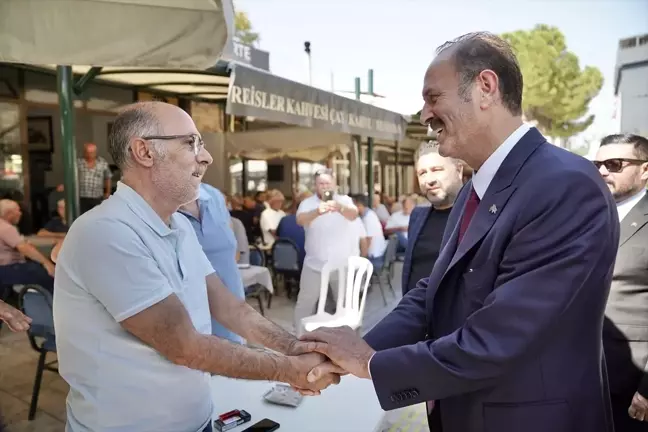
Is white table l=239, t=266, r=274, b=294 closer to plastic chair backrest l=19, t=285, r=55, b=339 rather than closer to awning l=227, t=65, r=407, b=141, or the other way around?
awning l=227, t=65, r=407, b=141

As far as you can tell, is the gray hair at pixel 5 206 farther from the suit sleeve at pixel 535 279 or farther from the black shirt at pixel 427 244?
the suit sleeve at pixel 535 279

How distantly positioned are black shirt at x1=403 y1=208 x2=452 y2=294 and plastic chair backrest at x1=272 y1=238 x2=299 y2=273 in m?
3.83

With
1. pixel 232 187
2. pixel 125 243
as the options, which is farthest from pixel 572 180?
pixel 232 187

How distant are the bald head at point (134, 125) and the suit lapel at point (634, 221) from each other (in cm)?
216

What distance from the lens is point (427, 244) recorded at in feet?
10.8

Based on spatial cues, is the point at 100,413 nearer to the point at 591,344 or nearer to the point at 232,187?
the point at 591,344

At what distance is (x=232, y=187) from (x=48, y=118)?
4.88 m

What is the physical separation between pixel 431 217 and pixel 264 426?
199 centimetres

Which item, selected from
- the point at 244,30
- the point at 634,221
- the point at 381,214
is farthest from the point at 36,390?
the point at 244,30

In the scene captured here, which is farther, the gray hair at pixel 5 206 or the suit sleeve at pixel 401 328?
the gray hair at pixel 5 206

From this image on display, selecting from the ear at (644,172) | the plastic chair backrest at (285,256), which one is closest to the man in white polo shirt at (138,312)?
the ear at (644,172)

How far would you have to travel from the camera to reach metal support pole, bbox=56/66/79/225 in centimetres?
400

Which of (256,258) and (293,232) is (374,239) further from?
(256,258)

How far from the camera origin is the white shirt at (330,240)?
17.6 ft
